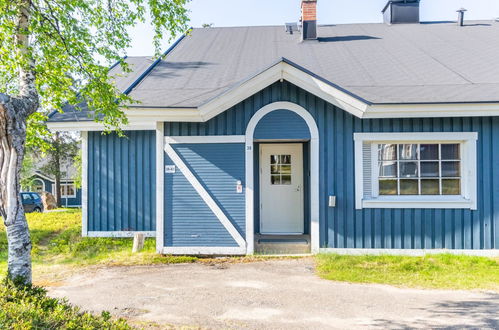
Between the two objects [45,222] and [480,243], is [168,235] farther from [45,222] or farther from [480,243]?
[45,222]

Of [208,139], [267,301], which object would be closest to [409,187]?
[267,301]

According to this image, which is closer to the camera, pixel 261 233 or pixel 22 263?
pixel 22 263

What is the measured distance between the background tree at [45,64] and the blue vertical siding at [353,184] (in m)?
2.26

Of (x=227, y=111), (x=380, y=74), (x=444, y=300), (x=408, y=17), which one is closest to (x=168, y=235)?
(x=227, y=111)

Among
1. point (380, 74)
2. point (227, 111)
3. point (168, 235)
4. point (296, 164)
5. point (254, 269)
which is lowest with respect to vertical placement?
point (254, 269)

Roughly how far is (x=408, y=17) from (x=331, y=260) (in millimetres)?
9911

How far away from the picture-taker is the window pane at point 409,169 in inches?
282

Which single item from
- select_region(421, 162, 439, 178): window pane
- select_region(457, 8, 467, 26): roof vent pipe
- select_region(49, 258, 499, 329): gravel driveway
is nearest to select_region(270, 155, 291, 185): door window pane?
select_region(49, 258, 499, 329): gravel driveway

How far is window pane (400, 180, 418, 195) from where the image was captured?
7141 mm

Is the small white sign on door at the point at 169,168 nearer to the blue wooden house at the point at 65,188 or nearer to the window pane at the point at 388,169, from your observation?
the window pane at the point at 388,169

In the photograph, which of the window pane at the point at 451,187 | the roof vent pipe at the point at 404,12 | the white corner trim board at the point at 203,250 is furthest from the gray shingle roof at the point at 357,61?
the white corner trim board at the point at 203,250

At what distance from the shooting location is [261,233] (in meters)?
8.50

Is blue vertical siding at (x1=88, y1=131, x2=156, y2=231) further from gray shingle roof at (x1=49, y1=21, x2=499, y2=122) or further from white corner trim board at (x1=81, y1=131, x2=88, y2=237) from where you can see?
gray shingle roof at (x1=49, y1=21, x2=499, y2=122)

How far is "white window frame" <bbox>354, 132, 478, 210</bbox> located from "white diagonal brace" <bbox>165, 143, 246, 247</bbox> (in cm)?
258
